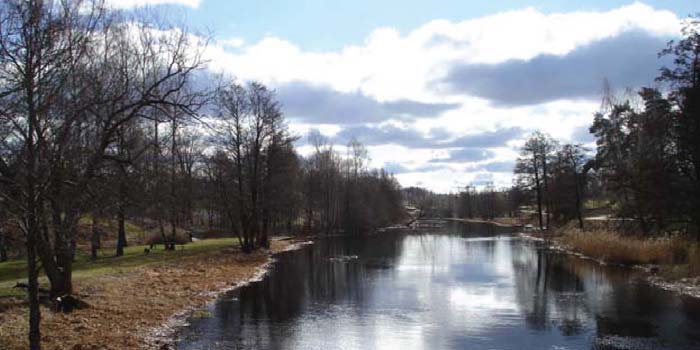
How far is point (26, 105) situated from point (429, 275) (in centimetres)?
2542

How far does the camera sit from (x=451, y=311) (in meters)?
21.3

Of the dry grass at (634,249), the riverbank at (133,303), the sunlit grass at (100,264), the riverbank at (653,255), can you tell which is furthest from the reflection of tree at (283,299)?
the dry grass at (634,249)

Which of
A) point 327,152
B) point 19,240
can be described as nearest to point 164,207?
point 19,240

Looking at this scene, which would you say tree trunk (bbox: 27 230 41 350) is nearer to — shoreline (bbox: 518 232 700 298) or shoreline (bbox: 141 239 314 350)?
shoreline (bbox: 141 239 314 350)

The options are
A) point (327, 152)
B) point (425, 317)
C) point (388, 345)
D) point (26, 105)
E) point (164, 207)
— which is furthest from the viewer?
point (327, 152)

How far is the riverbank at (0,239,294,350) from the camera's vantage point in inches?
567

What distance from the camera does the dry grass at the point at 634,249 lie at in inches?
1225

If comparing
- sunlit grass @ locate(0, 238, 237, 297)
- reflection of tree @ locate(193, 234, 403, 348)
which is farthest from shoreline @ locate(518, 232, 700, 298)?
sunlit grass @ locate(0, 238, 237, 297)

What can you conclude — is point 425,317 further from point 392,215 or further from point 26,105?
point 392,215

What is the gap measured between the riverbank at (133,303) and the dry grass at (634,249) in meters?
21.0

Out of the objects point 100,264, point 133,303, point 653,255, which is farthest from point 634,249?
point 100,264

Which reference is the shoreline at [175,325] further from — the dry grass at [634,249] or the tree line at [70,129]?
the dry grass at [634,249]

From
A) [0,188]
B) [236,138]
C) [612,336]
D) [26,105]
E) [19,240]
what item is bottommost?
[612,336]

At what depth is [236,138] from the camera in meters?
45.8
